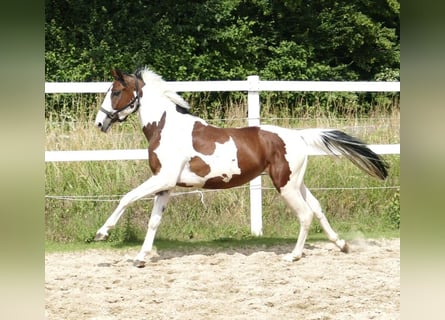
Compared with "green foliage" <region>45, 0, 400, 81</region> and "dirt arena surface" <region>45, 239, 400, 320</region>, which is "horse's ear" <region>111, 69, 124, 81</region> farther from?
"green foliage" <region>45, 0, 400, 81</region>

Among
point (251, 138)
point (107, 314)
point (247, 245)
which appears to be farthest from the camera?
point (247, 245)

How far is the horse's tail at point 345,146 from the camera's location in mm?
4742

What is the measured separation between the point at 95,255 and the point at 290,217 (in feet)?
6.47

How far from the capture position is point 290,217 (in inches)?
233

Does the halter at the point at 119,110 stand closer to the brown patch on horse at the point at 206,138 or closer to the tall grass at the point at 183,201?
the brown patch on horse at the point at 206,138

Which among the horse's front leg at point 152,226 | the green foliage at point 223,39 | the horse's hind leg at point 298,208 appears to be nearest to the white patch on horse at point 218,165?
the horse's front leg at point 152,226

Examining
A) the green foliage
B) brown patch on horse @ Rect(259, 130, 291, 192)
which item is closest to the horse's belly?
brown patch on horse @ Rect(259, 130, 291, 192)

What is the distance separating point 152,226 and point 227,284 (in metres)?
0.90

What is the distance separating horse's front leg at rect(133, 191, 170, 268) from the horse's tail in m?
1.23
